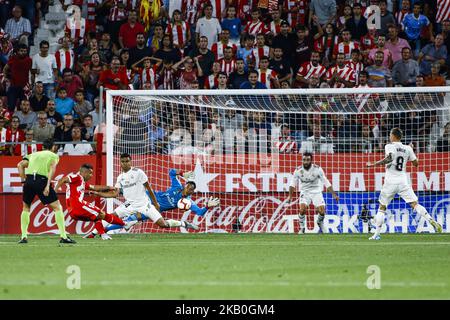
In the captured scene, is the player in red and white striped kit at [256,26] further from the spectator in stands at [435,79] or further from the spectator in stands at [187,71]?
the spectator in stands at [435,79]

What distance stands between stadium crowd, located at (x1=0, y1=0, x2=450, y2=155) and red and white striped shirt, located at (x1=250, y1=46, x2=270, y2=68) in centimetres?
3

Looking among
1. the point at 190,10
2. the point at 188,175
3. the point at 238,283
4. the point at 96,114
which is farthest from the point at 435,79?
the point at 238,283

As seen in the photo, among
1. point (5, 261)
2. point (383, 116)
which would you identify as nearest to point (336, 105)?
point (383, 116)

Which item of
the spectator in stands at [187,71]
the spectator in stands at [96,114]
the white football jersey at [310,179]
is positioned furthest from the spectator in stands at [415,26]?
the spectator in stands at [96,114]

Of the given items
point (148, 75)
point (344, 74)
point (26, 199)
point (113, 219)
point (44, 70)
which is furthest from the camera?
point (44, 70)

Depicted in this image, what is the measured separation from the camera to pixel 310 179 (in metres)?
24.4

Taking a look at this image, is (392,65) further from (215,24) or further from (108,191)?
(108,191)

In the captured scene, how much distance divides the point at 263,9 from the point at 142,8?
322 cm

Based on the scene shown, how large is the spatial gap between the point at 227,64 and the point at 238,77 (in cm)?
80

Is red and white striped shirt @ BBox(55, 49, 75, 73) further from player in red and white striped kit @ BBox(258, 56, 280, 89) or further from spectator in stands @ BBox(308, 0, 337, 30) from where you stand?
spectator in stands @ BBox(308, 0, 337, 30)

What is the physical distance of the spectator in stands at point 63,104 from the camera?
26.9 metres

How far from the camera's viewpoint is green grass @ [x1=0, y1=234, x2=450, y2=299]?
446 inches

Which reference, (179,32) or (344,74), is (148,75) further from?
(344,74)

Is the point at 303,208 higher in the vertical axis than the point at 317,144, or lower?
lower
